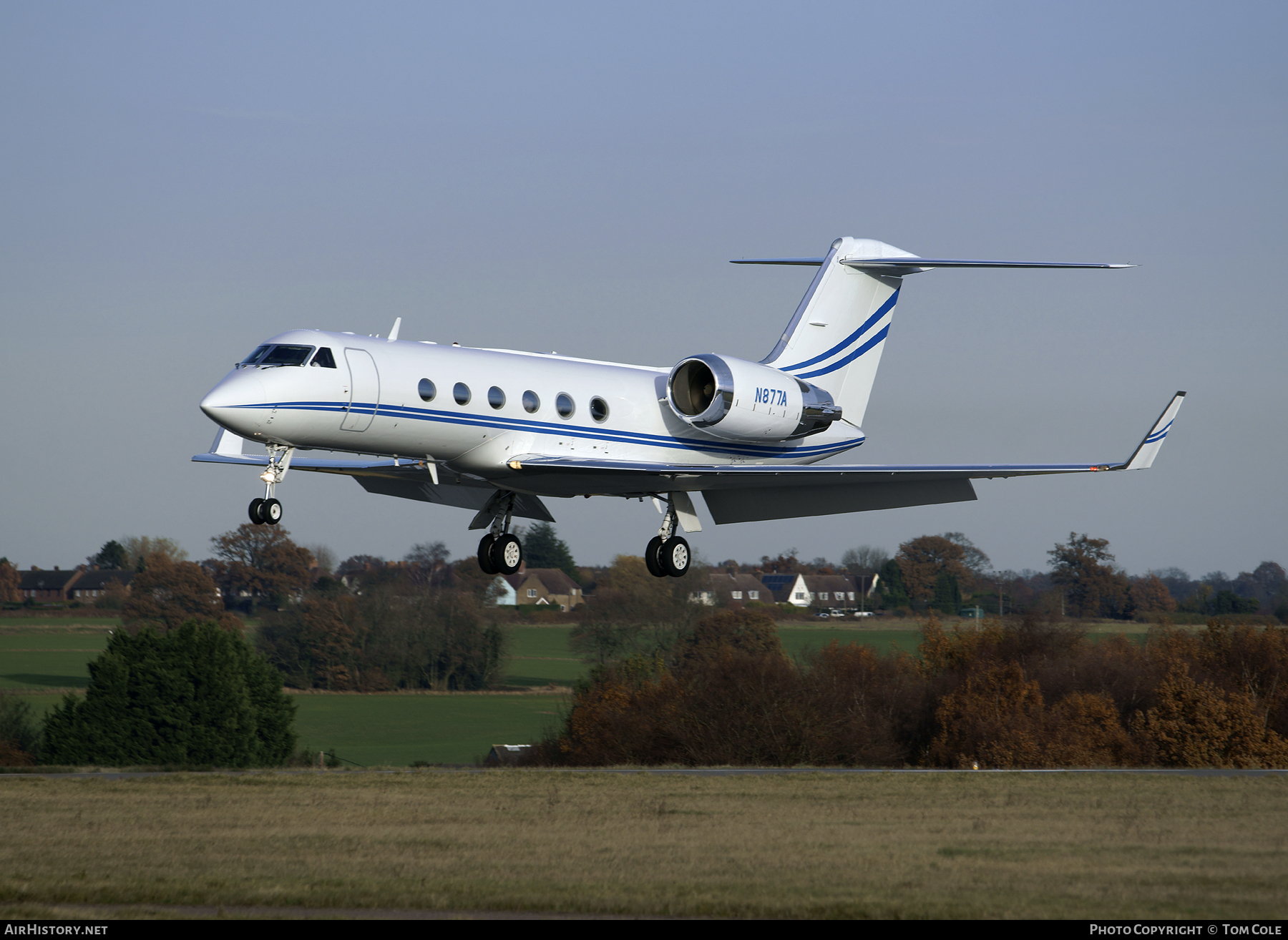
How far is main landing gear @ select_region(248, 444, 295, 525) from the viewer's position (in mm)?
20062

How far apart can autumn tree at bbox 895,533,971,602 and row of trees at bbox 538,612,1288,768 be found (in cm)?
2125

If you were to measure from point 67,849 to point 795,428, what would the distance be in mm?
20225

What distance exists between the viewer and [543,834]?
121 ft

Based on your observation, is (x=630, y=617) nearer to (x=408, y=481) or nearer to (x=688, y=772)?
(x=688, y=772)

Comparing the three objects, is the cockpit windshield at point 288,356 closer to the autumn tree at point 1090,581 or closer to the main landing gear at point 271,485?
the main landing gear at point 271,485

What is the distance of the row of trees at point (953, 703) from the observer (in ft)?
220

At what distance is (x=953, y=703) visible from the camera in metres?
71.7

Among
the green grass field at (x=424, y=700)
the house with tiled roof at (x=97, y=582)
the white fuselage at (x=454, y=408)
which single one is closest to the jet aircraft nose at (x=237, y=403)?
the white fuselage at (x=454, y=408)

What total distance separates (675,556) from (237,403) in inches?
353

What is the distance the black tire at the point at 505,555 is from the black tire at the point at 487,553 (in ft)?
0.17

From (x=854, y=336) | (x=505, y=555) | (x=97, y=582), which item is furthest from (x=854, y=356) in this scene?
(x=97, y=582)

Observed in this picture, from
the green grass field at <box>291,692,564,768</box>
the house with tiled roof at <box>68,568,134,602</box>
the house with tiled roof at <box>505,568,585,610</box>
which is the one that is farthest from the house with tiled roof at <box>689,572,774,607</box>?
the house with tiled roof at <box>68,568,134,602</box>

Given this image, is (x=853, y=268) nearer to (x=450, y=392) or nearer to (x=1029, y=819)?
(x=450, y=392)

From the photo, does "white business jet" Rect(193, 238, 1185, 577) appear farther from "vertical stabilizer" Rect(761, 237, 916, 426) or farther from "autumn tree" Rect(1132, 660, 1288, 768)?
"autumn tree" Rect(1132, 660, 1288, 768)
